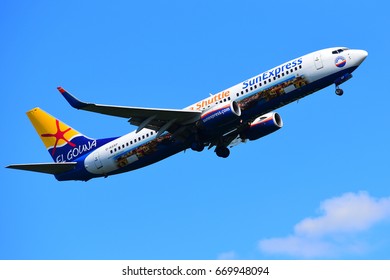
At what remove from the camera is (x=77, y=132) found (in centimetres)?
6512

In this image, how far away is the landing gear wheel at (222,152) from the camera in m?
60.9

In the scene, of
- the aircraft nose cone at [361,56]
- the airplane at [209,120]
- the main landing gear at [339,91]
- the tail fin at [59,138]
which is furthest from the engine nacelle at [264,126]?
the tail fin at [59,138]

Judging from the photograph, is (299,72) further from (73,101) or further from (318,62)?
(73,101)

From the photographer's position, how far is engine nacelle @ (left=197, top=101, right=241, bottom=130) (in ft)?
178

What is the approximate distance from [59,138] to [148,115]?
41.5ft

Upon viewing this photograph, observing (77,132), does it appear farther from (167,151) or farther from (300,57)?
(300,57)

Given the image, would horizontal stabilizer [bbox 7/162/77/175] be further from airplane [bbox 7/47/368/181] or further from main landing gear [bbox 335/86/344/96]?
main landing gear [bbox 335/86/344/96]

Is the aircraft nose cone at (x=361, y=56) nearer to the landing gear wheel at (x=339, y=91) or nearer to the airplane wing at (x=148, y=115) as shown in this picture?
the landing gear wheel at (x=339, y=91)

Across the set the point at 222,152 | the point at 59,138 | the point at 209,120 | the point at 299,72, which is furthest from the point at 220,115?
the point at 59,138
